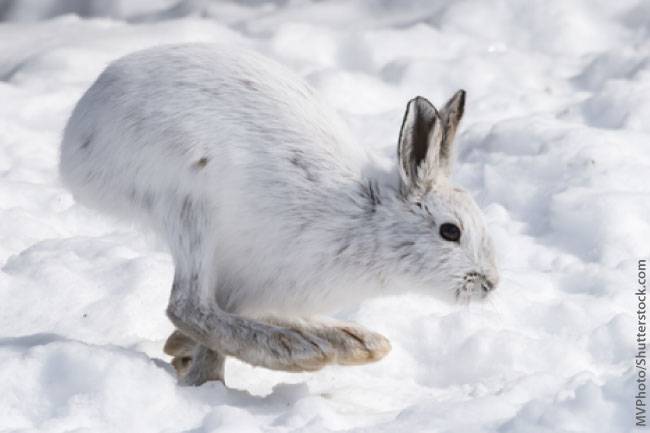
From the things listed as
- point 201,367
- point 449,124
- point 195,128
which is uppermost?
Result: point 449,124

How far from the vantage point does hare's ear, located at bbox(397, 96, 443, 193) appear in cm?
355

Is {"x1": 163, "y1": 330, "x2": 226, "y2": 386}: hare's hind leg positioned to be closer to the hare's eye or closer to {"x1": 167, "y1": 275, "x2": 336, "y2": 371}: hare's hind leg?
{"x1": 167, "y1": 275, "x2": 336, "y2": 371}: hare's hind leg

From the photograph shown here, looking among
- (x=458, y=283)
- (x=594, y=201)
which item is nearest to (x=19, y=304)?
(x=458, y=283)

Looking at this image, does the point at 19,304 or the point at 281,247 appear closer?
the point at 281,247

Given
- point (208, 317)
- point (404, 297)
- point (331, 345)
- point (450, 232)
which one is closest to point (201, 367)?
point (208, 317)

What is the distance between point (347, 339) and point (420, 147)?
25.3 inches

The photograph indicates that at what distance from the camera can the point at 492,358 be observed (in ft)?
13.2

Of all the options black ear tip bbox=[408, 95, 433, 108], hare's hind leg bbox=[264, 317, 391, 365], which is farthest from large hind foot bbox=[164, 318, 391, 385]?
black ear tip bbox=[408, 95, 433, 108]

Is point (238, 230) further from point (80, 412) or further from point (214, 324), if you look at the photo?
point (80, 412)

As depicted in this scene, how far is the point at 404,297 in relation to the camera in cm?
449

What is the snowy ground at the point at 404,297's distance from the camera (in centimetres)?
326

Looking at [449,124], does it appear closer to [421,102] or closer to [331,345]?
[421,102]

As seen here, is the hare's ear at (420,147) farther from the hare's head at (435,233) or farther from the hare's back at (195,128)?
the hare's back at (195,128)

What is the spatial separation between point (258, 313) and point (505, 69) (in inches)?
136
